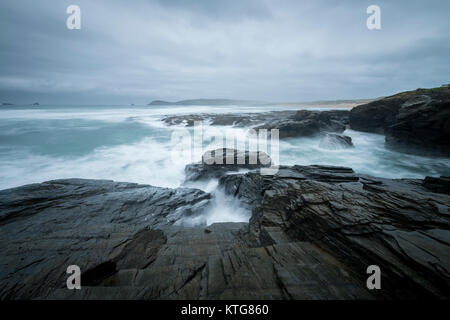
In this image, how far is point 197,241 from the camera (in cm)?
443

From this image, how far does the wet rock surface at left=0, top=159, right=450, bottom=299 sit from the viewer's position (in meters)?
2.56

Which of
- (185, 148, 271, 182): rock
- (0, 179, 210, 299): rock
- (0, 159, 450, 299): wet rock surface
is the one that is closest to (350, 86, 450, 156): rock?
(0, 159, 450, 299): wet rock surface

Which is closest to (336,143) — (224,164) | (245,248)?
(224,164)

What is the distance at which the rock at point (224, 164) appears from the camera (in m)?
9.42

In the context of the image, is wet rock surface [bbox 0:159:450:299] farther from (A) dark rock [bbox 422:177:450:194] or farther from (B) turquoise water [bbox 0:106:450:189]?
(B) turquoise water [bbox 0:106:450:189]

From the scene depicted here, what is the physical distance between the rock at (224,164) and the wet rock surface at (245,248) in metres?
3.70

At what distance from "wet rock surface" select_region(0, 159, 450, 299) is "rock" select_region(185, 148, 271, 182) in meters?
3.70

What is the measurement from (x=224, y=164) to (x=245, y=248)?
249 inches

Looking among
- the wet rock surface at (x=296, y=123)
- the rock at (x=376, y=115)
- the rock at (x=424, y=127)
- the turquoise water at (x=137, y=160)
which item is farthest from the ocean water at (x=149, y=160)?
Result: the rock at (x=376, y=115)

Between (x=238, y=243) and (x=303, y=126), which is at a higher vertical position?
(x=303, y=126)

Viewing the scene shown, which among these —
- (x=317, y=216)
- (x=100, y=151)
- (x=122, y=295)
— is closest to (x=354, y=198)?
(x=317, y=216)

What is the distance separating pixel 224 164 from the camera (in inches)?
381

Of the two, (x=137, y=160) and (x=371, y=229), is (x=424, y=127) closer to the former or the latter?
(x=371, y=229)
